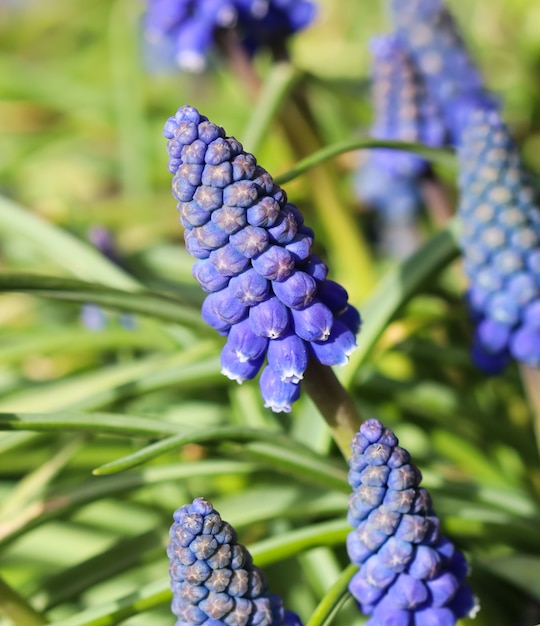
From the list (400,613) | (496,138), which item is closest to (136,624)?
(400,613)

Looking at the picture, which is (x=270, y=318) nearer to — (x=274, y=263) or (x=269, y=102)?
(x=274, y=263)

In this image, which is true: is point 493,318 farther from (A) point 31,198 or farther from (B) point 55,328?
(A) point 31,198

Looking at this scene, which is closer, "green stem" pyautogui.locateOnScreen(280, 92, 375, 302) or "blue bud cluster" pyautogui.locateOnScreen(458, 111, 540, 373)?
"blue bud cluster" pyautogui.locateOnScreen(458, 111, 540, 373)

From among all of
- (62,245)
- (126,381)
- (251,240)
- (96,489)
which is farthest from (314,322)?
(62,245)

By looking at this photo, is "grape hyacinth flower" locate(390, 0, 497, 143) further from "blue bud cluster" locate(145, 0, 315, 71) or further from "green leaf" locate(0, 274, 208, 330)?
"green leaf" locate(0, 274, 208, 330)

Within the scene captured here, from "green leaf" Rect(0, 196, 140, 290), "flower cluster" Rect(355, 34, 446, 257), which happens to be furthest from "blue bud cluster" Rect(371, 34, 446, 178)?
"green leaf" Rect(0, 196, 140, 290)

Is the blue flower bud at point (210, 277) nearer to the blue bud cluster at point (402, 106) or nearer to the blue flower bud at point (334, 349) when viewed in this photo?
the blue flower bud at point (334, 349)
